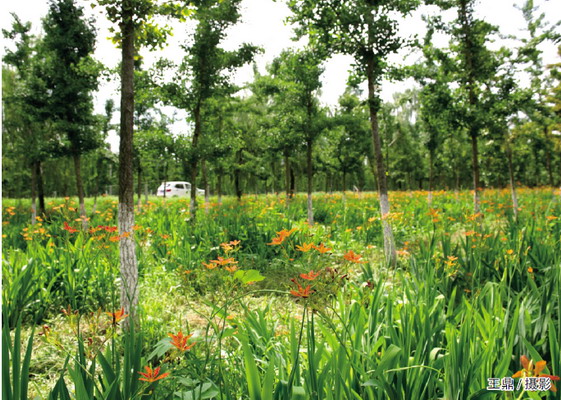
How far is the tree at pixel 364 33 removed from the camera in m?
5.88

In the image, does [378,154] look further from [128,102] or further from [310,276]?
[310,276]

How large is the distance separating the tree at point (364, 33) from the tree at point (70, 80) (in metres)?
7.26

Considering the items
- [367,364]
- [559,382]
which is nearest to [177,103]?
[367,364]

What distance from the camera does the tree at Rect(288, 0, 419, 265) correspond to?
19.3ft

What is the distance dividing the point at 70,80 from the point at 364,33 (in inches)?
350

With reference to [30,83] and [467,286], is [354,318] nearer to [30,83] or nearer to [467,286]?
[467,286]

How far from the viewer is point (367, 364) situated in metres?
1.93

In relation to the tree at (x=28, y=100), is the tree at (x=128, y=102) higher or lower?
lower

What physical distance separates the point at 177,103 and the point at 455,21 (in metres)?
8.61

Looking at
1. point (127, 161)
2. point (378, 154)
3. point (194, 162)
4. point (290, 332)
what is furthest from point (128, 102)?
point (194, 162)

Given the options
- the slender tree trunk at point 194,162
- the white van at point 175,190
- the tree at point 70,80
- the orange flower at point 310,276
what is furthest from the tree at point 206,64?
the white van at point 175,190

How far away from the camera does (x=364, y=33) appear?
609cm

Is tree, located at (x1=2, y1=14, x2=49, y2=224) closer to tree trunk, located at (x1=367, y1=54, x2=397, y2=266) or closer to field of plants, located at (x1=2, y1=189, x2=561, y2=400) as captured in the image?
field of plants, located at (x1=2, y1=189, x2=561, y2=400)

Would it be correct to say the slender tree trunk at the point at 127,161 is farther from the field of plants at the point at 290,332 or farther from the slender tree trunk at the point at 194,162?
the slender tree trunk at the point at 194,162
